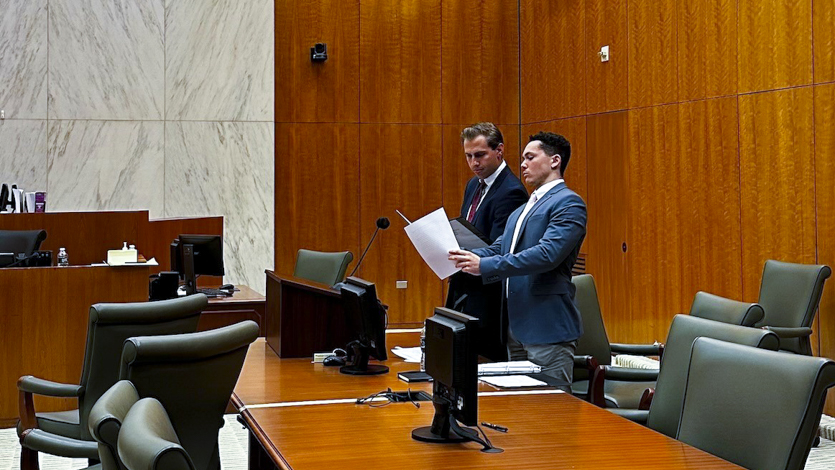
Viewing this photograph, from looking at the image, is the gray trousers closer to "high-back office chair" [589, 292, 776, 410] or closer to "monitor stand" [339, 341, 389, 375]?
"high-back office chair" [589, 292, 776, 410]

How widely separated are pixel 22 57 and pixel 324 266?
4324 mm

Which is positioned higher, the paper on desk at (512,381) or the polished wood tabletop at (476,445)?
the paper on desk at (512,381)

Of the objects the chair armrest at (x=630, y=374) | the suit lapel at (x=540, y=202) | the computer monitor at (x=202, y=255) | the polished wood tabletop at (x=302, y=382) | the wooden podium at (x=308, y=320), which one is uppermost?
the suit lapel at (x=540, y=202)

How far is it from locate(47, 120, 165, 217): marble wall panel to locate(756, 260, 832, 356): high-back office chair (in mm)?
6011

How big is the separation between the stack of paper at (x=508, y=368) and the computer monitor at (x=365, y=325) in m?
0.38

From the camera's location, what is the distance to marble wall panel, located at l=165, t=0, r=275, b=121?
9.61 meters

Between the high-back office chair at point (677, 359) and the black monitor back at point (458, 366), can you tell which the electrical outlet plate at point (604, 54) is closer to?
the high-back office chair at point (677, 359)

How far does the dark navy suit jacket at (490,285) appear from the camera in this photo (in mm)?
4270

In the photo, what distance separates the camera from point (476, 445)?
2.56 m

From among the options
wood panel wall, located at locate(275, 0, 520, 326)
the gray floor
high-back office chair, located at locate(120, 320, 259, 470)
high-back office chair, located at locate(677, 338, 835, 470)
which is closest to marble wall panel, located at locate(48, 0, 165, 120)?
wood panel wall, located at locate(275, 0, 520, 326)

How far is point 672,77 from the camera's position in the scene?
7637mm

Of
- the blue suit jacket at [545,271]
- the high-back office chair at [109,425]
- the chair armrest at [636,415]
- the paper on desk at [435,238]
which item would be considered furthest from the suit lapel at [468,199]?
the high-back office chair at [109,425]

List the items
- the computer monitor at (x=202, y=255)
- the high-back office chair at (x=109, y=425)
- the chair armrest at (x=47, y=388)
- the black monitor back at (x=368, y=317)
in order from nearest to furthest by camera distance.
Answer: the high-back office chair at (x=109, y=425)
the black monitor back at (x=368, y=317)
the chair armrest at (x=47, y=388)
the computer monitor at (x=202, y=255)

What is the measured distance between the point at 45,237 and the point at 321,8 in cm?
455
